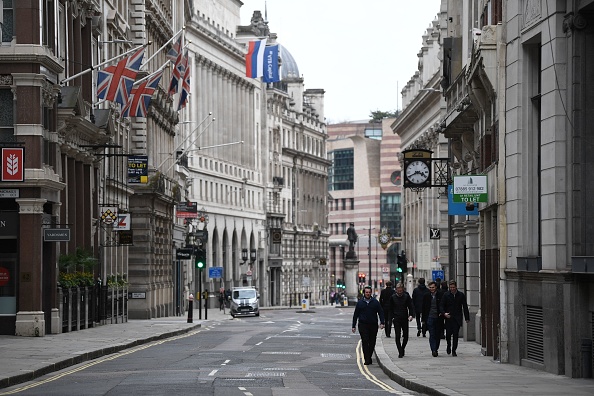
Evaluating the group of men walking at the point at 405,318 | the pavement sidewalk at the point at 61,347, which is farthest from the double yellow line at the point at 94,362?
the group of men walking at the point at 405,318

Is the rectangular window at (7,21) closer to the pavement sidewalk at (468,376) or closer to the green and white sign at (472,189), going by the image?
the pavement sidewalk at (468,376)

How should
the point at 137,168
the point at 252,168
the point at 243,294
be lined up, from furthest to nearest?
1. the point at 252,168
2. the point at 243,294
3. the point at 137,168

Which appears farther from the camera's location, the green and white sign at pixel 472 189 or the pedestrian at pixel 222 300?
the pedestrian at pixel 222 300

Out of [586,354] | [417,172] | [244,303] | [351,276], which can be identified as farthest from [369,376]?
A: [351,276]

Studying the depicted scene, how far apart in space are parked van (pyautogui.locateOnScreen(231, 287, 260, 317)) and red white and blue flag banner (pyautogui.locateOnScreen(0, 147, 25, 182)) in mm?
44192

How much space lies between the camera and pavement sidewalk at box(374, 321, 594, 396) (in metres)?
22.6

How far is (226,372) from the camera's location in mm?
28781

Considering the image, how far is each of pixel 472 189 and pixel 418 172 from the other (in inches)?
473

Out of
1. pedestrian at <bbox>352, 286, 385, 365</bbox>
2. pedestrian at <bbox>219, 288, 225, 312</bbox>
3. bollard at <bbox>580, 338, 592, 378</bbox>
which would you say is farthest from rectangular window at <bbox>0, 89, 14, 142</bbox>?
pedestrian at <bbox>219, 288, 225, 312</bbox>

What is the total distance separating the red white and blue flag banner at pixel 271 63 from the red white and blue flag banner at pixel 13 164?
2225 inches

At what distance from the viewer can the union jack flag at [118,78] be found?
44.3 meters

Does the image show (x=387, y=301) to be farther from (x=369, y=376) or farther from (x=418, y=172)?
(x=369, y=376)

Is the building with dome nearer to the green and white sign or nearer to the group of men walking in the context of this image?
the group of men walking

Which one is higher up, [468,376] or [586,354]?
[586,354]
